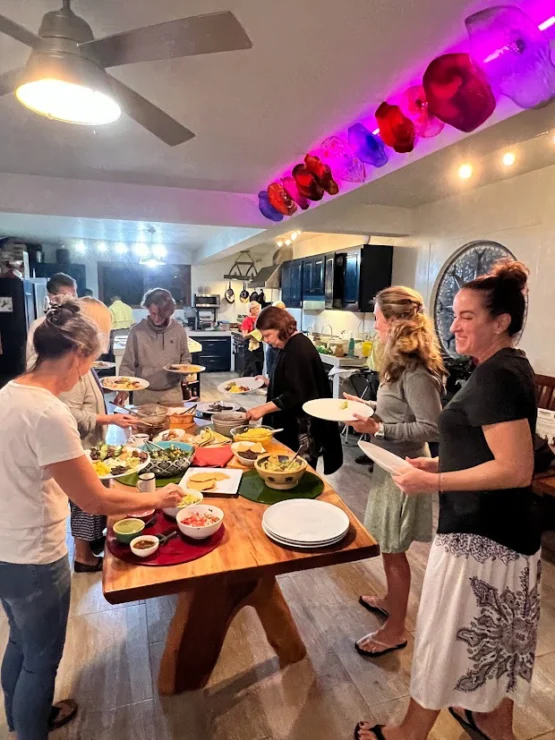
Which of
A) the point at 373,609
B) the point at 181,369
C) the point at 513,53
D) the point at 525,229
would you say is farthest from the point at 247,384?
the point at 525,229

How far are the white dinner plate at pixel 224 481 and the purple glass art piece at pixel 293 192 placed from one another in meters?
2.31

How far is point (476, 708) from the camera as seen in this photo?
1.32 m

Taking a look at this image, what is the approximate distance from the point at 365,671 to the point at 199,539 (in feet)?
3.64

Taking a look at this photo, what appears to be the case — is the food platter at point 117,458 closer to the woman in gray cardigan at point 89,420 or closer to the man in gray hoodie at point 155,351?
→ the woman in gray cardigan at point 89,420

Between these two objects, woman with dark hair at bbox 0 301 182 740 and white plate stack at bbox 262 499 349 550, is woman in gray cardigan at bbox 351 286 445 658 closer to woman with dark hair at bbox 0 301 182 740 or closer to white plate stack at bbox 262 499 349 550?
white plate stack at bbox 262 499 349 550

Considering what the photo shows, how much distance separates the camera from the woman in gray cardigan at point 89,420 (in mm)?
2133

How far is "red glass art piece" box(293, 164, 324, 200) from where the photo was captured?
301 cm

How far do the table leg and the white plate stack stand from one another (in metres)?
0.39

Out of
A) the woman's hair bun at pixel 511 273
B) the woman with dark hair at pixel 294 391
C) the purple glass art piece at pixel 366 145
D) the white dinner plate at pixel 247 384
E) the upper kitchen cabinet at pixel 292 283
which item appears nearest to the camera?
the woman's hair bun at pixel 511 273

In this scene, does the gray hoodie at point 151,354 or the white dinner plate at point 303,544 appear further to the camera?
the gray hoodie at point 151,354

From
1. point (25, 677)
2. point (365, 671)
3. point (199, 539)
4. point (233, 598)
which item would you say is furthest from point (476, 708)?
point (25, 677)

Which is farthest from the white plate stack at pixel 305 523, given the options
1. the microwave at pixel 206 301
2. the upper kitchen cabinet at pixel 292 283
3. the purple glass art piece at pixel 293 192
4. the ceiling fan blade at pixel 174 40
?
the microwave at pixel 206 301

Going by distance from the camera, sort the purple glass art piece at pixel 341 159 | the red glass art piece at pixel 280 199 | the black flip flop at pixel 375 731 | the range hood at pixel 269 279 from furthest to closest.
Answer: the range hood at pixel 269 279, the red glass art piece at pixel 280 199, the purple glass art piece at pixel 341 159, the black flip flop at pixel 375 731

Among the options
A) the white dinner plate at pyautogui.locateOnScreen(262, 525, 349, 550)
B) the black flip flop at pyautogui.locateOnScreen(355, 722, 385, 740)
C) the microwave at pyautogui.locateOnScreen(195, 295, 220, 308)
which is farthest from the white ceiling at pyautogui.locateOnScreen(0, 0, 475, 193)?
the microwave at pyautogui.locateOnScreen(195, 295, 220, 308)
